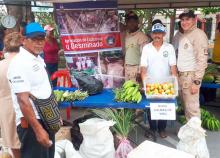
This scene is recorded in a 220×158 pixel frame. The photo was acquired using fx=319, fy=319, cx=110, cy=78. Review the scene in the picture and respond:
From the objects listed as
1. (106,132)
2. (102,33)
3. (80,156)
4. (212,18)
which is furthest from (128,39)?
(212,18)

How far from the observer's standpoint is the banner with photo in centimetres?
480

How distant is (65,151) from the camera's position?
380cm

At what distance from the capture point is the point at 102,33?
16.4 feet

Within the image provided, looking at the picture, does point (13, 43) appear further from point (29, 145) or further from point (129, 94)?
point (129, 94)

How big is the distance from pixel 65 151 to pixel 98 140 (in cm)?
41

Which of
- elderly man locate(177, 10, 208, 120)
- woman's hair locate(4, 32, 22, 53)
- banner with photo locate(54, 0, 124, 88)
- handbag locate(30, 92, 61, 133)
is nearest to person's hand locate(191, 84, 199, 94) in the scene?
elderly man locate(177, 10, 208, 120)

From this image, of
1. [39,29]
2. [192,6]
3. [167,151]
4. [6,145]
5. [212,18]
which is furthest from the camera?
[212,18]

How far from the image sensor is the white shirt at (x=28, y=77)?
8.14 feet

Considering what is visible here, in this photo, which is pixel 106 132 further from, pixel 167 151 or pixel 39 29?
pixel 39 29

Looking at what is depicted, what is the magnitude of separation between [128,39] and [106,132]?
5.79 feet

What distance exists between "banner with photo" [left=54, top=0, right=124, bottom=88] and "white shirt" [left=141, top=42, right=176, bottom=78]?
813mm

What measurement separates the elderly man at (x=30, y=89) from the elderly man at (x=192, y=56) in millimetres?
2287

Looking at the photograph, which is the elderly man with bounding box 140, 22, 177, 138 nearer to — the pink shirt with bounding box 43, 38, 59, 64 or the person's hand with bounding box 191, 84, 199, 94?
the person's hand with bounding box 191, 84, 199, 94

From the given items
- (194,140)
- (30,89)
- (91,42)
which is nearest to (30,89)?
(30,89)
